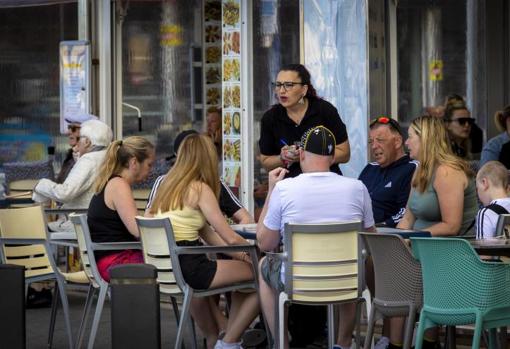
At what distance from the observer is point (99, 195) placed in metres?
8.58

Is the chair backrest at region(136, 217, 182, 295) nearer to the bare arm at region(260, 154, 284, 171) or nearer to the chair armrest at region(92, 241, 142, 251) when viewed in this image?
the chair armrest at region(92, 241, 142, 251)

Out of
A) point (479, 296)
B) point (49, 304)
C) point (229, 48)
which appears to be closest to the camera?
point (479, 296)

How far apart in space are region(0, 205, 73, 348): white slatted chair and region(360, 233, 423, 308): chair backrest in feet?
8.90

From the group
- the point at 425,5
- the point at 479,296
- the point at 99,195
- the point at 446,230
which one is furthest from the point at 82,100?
the point at 479,296

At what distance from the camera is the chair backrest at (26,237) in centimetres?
912

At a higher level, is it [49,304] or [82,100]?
[82,100]

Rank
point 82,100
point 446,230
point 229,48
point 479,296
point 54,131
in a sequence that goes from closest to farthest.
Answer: point 479,296
point 446,230
point 229,48
point 82,100
point 54,131

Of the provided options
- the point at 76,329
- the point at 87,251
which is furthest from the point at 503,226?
the point at 76,329

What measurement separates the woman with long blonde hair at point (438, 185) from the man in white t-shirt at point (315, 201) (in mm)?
667

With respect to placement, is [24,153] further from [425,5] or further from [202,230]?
[202,230]

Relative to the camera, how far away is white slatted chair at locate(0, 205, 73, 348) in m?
8.79

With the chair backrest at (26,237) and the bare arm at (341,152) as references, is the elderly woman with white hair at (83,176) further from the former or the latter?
the bare arm at (341,152)

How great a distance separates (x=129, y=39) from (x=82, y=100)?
1.01m

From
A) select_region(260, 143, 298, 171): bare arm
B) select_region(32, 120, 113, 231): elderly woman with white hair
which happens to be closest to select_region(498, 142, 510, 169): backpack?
select_region(260, 143, 298, 171): bare arm
